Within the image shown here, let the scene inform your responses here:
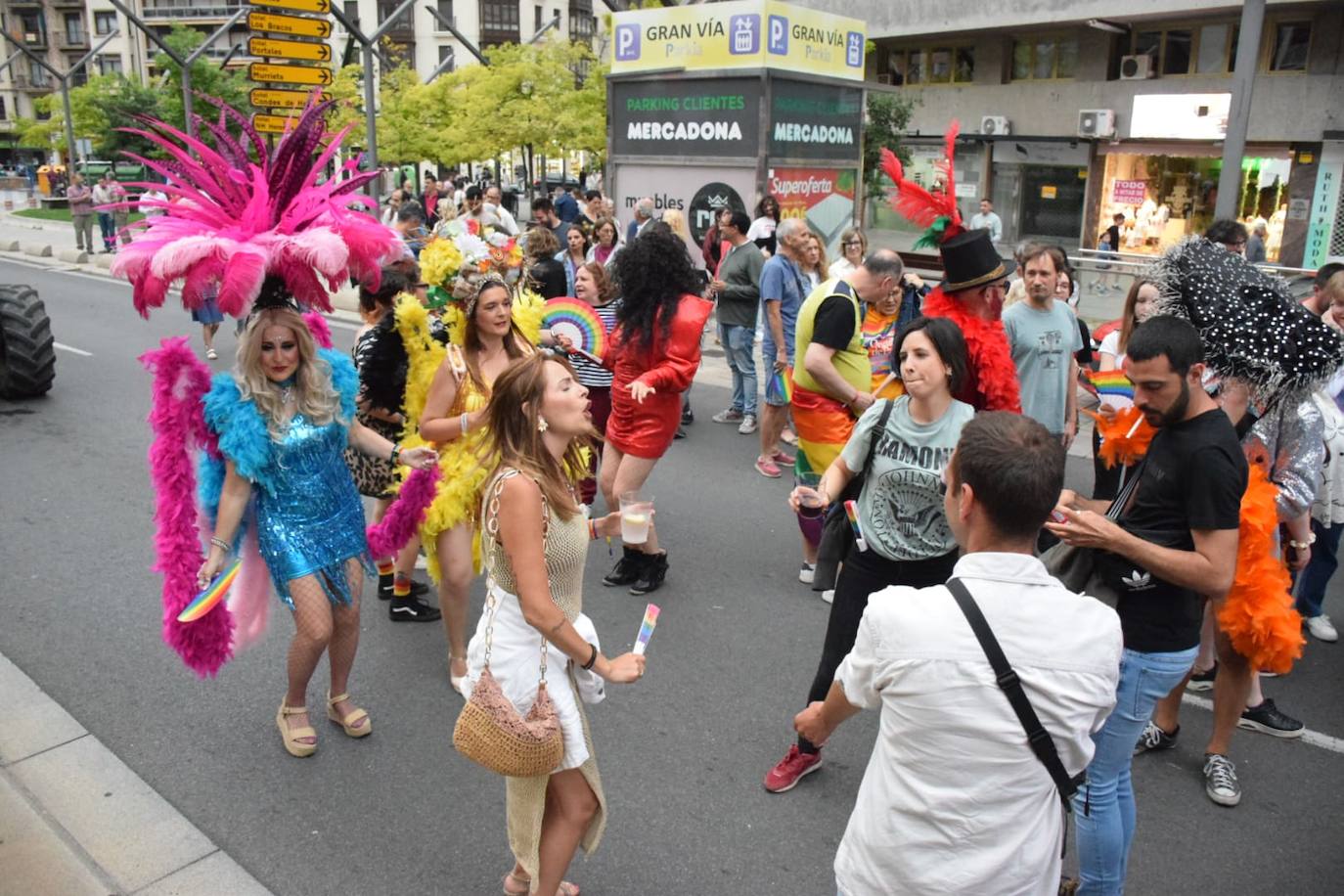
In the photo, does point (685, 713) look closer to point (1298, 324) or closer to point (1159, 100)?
point (1298, 324)

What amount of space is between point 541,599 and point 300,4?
1579 cm

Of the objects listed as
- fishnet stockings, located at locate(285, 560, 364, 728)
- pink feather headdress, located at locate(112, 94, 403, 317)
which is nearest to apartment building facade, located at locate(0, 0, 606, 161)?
pink feather headdress, located at locate(112, 94, 403, 317)

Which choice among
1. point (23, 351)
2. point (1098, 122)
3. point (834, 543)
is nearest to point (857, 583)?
point (834, 543)

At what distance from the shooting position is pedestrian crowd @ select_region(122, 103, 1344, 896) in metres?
1.98

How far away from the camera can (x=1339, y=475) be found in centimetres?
468

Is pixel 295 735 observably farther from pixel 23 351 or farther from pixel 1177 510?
pixel 23 351

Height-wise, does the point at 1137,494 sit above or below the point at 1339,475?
above

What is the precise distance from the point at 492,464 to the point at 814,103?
12.3 m

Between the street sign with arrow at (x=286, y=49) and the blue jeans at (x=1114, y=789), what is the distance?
16.1 meters

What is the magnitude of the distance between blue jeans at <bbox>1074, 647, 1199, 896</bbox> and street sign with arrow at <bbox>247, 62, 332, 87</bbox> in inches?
625

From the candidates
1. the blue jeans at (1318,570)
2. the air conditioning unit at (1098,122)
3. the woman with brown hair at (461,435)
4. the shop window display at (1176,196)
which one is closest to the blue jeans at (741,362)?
the woman with brown hair at (461,435)

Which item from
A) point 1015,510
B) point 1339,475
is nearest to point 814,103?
point 1339,475

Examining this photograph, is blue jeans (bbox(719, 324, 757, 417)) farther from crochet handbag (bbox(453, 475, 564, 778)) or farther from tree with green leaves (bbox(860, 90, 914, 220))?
tree with green leaves (bbox(860, 90, 914, 220))

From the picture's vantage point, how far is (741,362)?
9.25 metres
